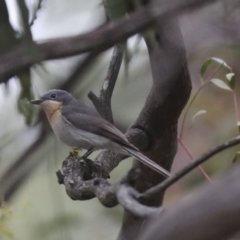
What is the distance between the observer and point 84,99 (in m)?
2.92

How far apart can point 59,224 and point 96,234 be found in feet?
5.44

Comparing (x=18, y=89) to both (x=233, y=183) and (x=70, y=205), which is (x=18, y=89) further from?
(x=70, y=205)

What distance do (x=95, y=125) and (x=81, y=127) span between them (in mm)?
145

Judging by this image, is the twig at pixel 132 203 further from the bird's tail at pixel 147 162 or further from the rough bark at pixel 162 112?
the bird's tail at pixel 147 162

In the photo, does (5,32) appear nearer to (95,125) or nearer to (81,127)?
(95,125)

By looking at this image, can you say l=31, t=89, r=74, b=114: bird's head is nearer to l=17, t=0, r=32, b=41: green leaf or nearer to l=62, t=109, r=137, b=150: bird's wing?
l=62, t=109, r=137, b=150: bird's wing

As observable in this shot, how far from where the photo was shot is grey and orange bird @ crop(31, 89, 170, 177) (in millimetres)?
2172

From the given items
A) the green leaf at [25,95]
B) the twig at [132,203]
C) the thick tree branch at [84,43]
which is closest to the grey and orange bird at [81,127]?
the green leaf at [25,95]

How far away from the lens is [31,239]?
3.06 meters

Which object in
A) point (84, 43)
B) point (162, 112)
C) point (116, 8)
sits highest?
point (84, 43)

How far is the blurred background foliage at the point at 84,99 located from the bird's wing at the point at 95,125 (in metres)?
0.15

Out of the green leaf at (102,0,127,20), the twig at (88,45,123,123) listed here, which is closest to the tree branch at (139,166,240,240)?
the green leaf at (102,0,127,20)

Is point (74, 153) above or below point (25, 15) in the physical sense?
below

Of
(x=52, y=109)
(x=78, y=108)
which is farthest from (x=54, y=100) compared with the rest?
(x=78, y=108)
